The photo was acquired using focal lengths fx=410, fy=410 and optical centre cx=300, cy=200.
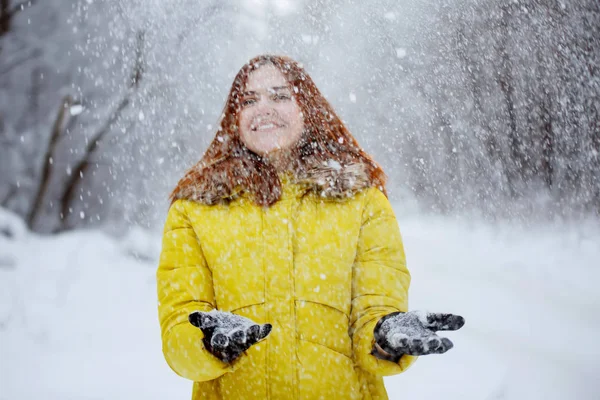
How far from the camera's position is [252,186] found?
1278mm

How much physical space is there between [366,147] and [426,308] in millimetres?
1886

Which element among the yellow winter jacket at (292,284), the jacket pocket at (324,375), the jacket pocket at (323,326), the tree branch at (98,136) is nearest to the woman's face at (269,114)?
the yellow winter jacket at (292,284)

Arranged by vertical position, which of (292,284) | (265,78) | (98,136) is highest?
(98,136)

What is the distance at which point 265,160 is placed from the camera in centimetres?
137

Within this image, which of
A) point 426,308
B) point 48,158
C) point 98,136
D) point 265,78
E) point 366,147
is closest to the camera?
point 265,78

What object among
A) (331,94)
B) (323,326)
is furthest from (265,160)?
(331,94)

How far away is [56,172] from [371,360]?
3.93 metres

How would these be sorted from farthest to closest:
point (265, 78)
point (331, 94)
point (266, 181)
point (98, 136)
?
point (331, 94)
point (98, 136)
point (265, 78)
point (266, 181)

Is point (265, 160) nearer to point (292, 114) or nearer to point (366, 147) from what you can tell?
point (292, 114)

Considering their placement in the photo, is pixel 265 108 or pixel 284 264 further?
pixel 265 108

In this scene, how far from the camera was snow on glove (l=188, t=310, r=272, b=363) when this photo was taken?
2.85 ft

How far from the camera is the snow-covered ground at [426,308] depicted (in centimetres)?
314

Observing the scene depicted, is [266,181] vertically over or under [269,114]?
under

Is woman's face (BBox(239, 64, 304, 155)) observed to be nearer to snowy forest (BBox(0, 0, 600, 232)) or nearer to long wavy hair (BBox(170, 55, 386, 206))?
long wavy hair (BBox(170, 55, 386, 206))
